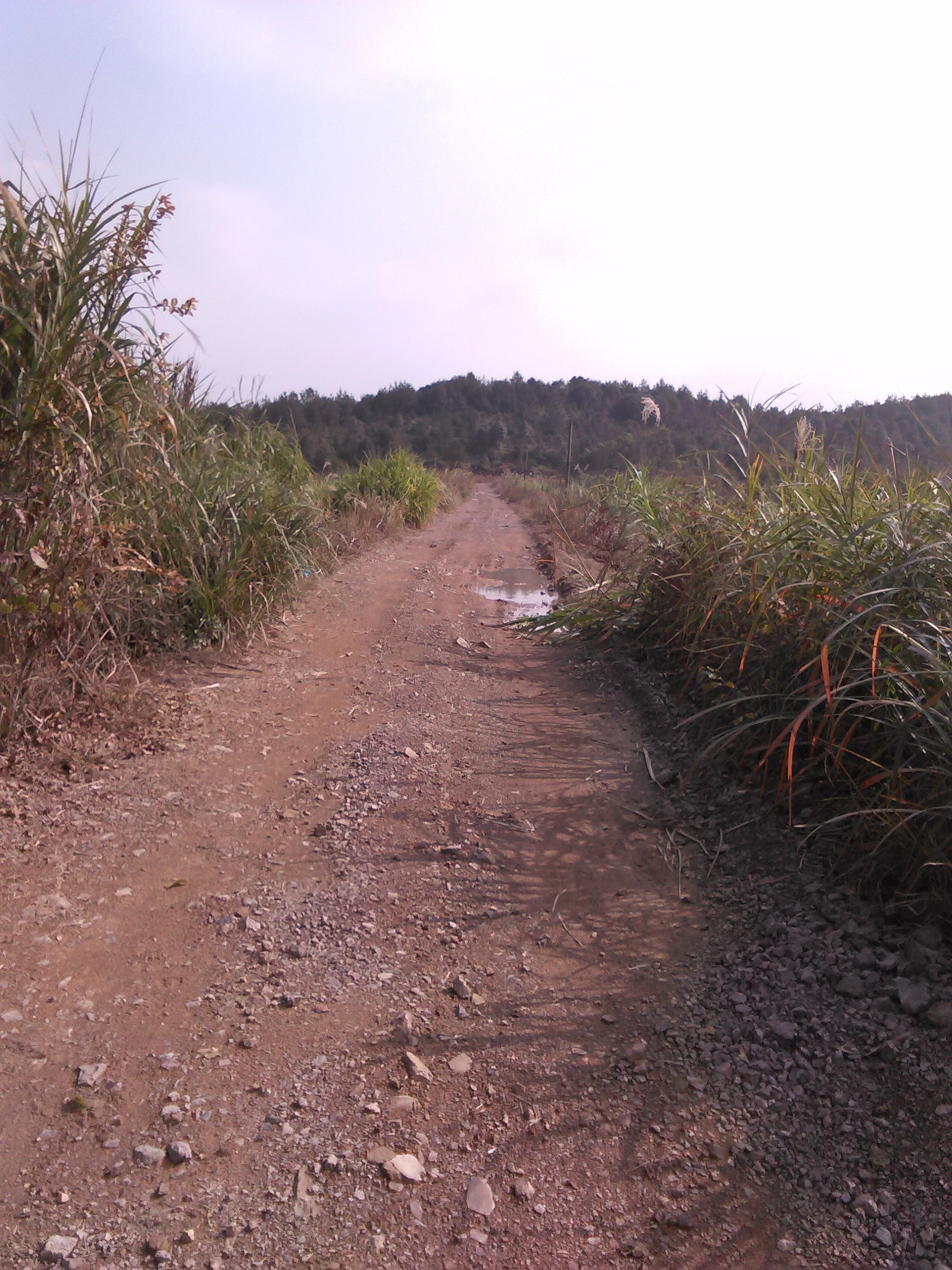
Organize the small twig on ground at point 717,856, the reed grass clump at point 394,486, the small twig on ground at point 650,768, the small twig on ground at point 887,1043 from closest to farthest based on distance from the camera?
the small twig on ground at point 887,1043 < the small twig on ground at point 717,856 < the small twig on ground at point 650,768 < the reed grass clump at point 394,486

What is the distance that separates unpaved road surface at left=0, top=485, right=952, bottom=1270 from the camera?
1600mm

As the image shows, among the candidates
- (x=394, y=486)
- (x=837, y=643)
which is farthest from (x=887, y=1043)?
(x=394, y=486)

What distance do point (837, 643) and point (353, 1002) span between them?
1.98m

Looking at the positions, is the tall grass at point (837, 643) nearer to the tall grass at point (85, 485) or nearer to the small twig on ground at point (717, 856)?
the small twig on ground at point (717, 856)

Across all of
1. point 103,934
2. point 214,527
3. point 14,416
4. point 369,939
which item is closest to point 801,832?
point 369,939

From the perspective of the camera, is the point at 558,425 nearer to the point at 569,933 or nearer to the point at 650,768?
the point at 650,768

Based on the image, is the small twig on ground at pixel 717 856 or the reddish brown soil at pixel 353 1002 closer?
the reddish brown soil at pixel 353 1002

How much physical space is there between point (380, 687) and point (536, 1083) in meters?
2.95

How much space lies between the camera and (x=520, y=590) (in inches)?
343

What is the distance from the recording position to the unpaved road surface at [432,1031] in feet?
5.25

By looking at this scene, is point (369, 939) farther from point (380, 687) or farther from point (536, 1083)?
point (380, 687)

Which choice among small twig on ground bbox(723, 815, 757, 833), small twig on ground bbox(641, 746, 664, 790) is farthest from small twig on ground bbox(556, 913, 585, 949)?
small twig on ground bbox(641, 746, 664, 790)

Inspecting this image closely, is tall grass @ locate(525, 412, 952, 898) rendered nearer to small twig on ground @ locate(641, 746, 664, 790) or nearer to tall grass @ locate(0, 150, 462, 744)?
small twig on ground @ locate(641, 746, 664, 790)

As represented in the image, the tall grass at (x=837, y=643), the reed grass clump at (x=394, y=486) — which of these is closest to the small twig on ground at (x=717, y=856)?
the tall grass at (x=837, y=643)
